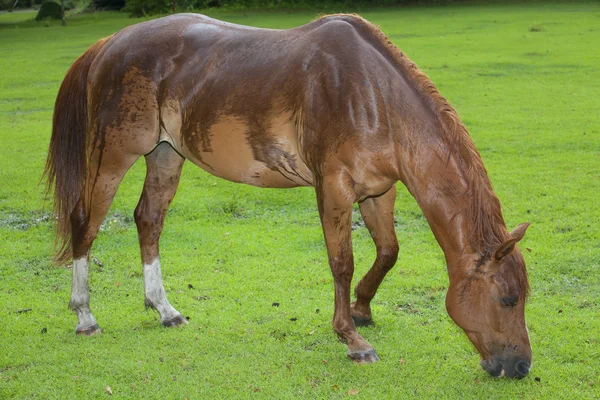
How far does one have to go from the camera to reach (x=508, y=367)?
13.7 feet

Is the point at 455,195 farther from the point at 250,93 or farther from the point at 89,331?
the point at 89,331

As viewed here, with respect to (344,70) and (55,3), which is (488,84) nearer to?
(344,70)

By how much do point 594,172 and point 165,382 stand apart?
6238mm

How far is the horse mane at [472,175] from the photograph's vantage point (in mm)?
4070

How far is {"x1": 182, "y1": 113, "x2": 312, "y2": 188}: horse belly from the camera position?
192 inches

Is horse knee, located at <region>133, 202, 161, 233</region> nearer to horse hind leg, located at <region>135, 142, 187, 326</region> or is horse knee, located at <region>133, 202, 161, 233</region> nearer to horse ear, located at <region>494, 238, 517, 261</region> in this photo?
horse hind leg, located at <region>135, 142, 187, 326</region>

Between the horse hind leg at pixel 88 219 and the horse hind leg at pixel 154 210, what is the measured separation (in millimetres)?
267

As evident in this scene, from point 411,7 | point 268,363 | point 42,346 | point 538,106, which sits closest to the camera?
point 268,363

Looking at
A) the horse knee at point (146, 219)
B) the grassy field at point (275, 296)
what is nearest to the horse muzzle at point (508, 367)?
the grassy field at point (275, 296)

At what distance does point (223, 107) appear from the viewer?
5.03 meters

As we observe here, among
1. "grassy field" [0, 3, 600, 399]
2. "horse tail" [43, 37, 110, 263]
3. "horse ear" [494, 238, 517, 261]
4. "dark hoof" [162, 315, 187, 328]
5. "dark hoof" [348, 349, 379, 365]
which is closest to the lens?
"horse ear" [494, 238, 517, 261]

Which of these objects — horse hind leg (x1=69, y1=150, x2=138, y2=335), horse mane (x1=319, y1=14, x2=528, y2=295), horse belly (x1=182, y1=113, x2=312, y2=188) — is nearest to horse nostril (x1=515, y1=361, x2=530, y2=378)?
horse mane (x1=319, y1=14, x2=528, y2=295)

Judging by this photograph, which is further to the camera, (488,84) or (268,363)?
(488,84)

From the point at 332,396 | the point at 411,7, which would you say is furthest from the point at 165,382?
the point at 411,7
